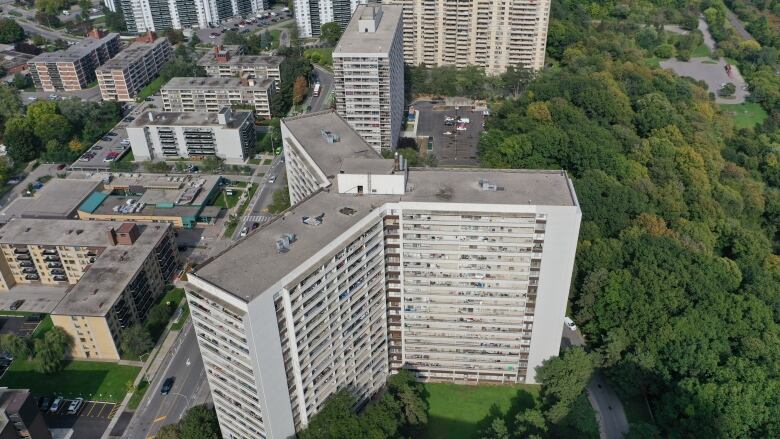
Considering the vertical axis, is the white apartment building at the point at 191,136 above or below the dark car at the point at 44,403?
above

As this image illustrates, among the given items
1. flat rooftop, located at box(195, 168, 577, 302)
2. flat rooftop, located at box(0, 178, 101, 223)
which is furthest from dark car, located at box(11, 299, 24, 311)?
flat rooftop, located at box(195, 168, 577, 302)

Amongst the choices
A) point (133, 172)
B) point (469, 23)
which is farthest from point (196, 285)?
point (469, 23)

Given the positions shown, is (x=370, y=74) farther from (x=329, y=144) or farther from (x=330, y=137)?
(x=329, y=144)

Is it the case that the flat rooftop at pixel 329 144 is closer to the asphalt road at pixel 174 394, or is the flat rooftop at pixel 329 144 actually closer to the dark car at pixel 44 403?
the asphalt road at pixel 174 394

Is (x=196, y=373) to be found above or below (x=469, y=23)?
below

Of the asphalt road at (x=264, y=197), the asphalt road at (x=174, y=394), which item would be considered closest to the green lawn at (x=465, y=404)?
the asphalt road at (x=174, y=394)

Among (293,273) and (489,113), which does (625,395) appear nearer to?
(293,273)
